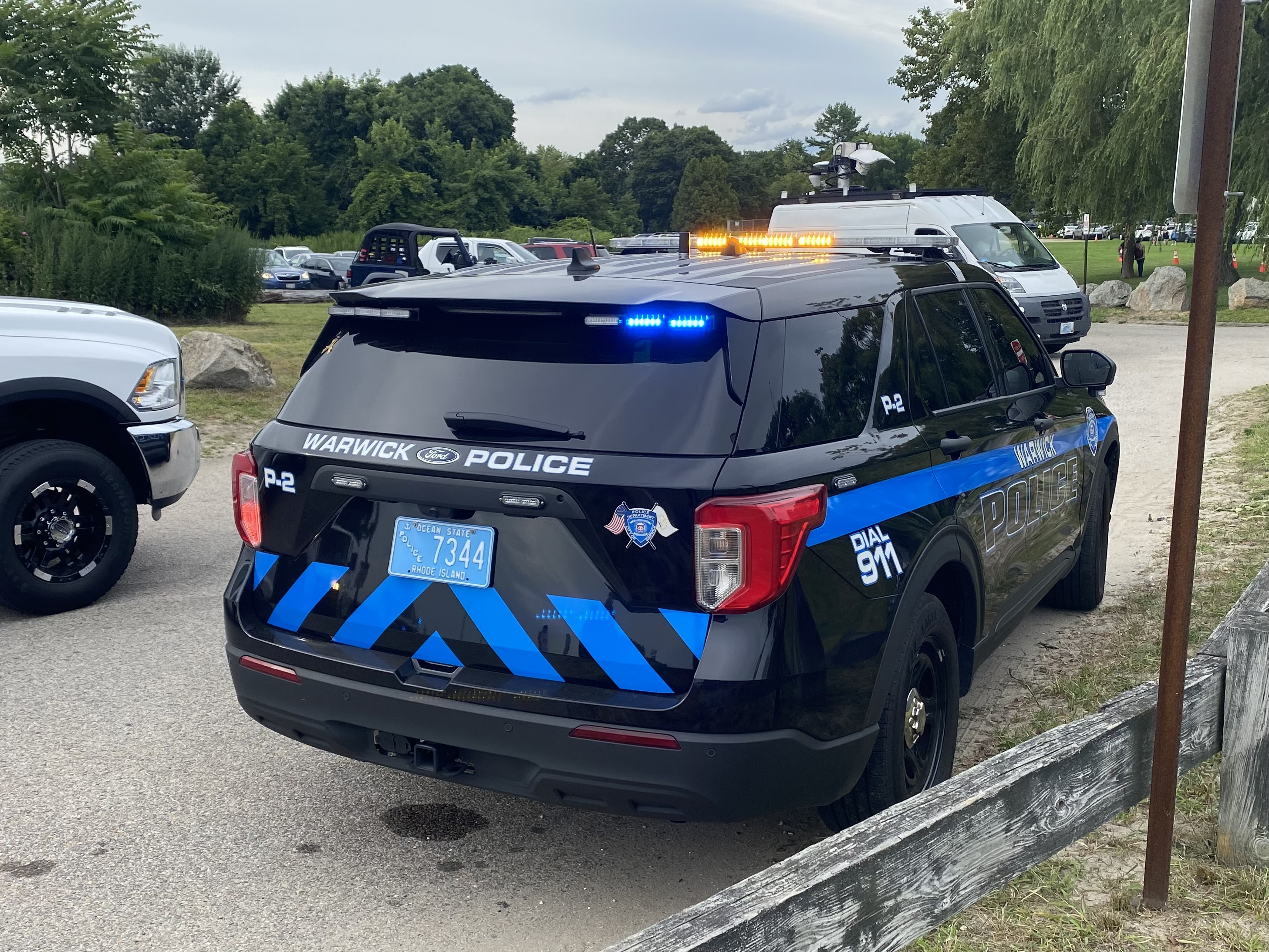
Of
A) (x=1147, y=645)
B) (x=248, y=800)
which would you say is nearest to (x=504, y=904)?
(x=248, y=800)

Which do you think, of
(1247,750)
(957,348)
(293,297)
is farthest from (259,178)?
(1247,750)

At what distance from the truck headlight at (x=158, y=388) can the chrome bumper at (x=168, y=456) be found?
4.0 inches

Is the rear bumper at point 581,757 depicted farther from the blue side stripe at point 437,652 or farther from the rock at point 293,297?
the rock at point 293,297

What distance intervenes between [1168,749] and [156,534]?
6687 mm

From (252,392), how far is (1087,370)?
10894mm

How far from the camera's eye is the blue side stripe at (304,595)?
3.36 metres

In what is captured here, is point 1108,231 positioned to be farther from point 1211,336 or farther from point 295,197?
point 295,197

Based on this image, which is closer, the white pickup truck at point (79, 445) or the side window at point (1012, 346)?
the side window at point (1012, 346)

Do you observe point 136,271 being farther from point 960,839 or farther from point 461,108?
point 461,108

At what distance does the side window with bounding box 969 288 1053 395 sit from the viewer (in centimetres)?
476

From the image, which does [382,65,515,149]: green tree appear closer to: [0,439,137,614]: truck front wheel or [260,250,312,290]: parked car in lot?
[260,250,312,290]: parked car in lot

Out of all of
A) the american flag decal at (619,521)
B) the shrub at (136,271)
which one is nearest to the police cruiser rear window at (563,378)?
the american flag decal at (619,521)

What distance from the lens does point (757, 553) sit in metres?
2.92

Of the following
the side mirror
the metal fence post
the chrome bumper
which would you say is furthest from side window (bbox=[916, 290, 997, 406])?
the chrome bumper
